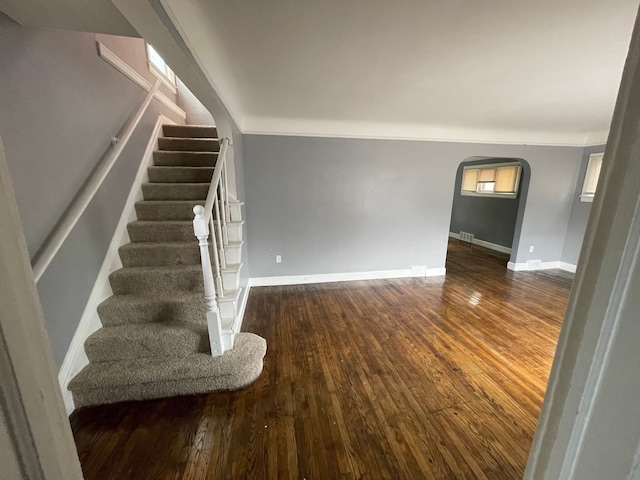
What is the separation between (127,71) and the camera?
2352 millimetres

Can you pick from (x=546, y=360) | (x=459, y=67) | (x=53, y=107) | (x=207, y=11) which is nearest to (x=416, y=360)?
(x=546, y=360)

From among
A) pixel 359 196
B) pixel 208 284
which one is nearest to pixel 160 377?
pixel 208 284

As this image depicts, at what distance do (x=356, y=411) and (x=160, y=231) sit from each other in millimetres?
2144

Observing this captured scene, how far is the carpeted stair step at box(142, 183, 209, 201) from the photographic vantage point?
2.60 meters

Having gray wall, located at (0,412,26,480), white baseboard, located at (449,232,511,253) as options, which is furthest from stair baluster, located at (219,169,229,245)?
white baseboard, located at (449,232,511,253)

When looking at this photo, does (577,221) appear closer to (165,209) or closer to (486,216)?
(486,216)

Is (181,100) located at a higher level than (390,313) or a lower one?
higher

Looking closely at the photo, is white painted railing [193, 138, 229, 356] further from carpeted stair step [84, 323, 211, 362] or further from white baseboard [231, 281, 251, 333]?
white baseboard [231, 281, 251, 333]

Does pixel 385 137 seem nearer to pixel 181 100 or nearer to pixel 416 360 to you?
pixel 416 360

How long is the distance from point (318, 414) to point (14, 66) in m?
2.48

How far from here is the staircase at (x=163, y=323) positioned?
1.61 m

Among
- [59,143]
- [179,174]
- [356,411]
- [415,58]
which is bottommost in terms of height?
[356,411]

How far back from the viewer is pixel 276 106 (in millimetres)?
2711

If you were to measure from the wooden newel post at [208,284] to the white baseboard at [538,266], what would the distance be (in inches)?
182
